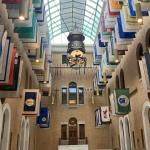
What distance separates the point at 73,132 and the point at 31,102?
11.9m

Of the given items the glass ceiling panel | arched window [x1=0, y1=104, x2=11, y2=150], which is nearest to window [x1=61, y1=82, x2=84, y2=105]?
the glass ceiling panel

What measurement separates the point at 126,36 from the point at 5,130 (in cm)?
737

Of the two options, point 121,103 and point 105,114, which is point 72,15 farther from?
point 121,103

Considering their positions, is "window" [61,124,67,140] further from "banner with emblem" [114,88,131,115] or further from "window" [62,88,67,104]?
"banner with emblem" [114,88,131,115]

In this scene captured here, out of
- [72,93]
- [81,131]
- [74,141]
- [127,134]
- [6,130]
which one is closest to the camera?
[6,130]

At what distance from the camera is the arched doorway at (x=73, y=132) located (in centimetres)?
2245

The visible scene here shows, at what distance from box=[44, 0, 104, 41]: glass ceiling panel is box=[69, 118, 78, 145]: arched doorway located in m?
A: 10.2

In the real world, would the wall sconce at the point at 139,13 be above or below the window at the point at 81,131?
above

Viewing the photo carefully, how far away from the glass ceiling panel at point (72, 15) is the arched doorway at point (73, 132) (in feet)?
33.4

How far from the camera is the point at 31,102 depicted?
12.4 meters

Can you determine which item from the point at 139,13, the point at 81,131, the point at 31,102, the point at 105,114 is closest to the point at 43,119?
the point at 105,114

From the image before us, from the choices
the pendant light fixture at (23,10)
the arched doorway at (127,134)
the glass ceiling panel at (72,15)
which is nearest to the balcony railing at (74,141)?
the arched doorway at (127,134)

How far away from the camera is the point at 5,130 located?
10.9 m

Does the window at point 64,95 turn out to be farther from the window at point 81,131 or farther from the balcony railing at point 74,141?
the balcony railing at point 74,141
